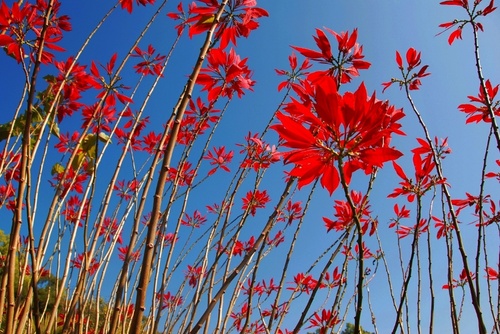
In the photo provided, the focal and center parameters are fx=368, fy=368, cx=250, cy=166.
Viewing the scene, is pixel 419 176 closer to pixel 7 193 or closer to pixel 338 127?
pixel 338 127

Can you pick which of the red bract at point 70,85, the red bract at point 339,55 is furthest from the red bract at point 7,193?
the red bract at point 339,55

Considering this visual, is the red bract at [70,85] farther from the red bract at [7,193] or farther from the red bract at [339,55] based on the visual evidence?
the red bract at [339,55]

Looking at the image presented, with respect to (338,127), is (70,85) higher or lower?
higher

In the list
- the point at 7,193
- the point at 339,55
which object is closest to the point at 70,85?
the point at 7,193

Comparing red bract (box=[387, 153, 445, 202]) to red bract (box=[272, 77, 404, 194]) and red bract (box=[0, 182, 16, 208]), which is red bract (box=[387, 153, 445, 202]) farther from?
red bract (box=[0, 182, 16, 208])

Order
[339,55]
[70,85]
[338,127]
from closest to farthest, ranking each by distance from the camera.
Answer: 1. [338,127]
2. [339,55]
3. [70,85]

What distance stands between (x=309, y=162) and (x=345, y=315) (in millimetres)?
1359

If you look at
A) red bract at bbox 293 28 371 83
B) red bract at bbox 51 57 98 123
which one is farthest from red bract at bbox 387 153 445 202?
red bract at bbox 51 57 98 123

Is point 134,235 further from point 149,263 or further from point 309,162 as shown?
point 309,162

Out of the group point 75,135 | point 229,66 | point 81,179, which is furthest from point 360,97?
point 81,179

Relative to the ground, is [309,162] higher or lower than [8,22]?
lower

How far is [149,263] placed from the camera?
0.59 meters

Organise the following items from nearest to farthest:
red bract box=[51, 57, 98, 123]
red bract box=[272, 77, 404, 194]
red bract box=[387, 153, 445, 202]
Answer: red bract box=[272, 77, 404, 194] → red bract box=[387, 153, 445, 202] → red bract box=[51, 57, 98, 123]

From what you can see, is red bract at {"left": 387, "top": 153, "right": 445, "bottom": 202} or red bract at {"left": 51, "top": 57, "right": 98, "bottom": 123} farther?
red bract at {"left": 51, "top": 57, "right": 98, "bottom": 123}
